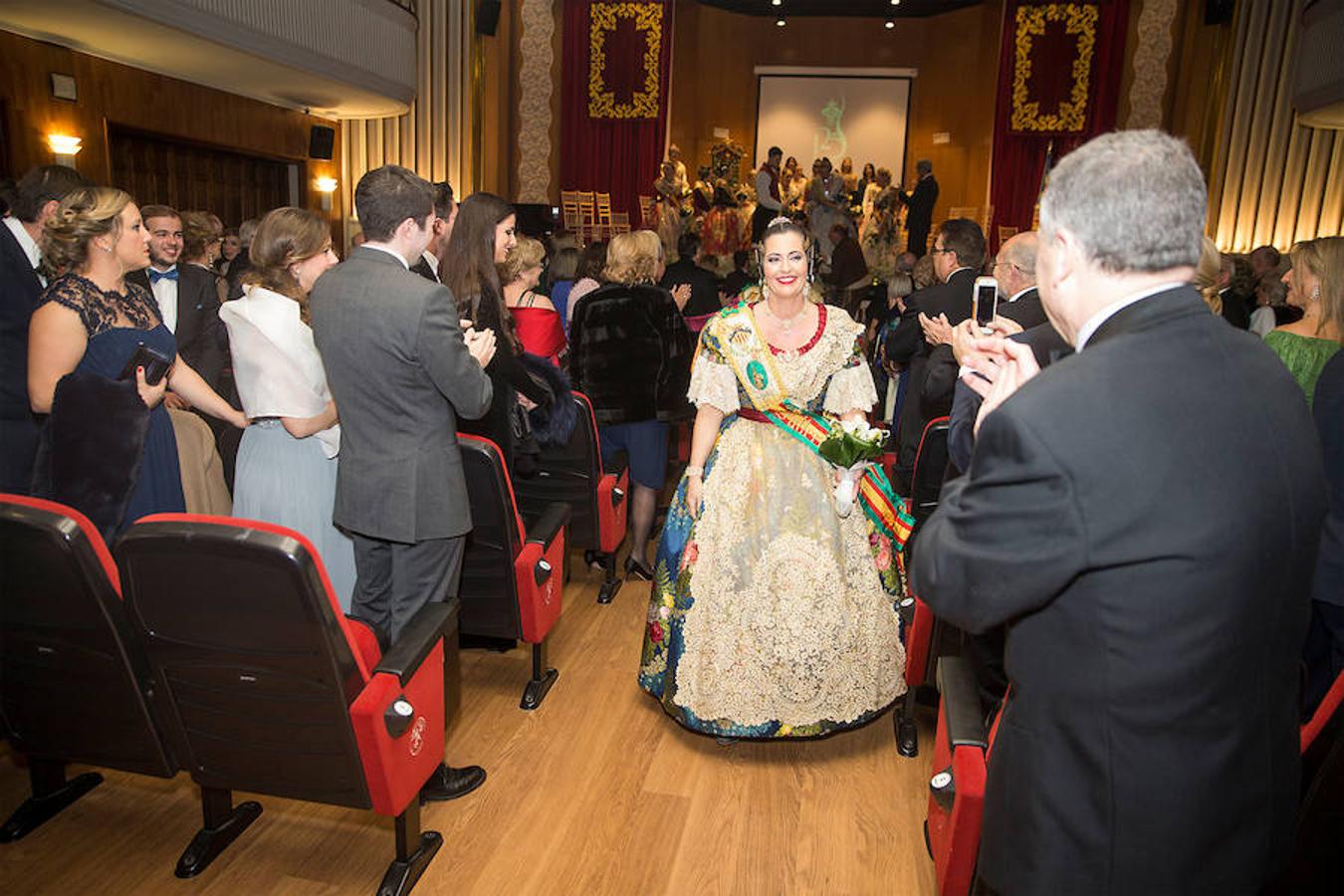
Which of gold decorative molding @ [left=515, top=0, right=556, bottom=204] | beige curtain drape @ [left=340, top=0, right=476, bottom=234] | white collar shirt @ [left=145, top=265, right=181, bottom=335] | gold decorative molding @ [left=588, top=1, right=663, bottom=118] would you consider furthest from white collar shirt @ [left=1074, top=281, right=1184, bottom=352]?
gold decorative molding @ [left=588, top=1, right=663, bottom=118]

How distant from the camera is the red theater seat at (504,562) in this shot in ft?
8.34

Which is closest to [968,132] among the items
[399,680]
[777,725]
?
[777,725]

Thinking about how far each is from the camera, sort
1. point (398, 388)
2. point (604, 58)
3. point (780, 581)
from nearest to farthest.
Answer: point (398, 388), point (780, 581), point (604, 58)

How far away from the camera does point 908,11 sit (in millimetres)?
13742

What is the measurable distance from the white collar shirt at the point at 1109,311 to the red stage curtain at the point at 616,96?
12.3 metres

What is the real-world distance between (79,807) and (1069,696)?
239 cm

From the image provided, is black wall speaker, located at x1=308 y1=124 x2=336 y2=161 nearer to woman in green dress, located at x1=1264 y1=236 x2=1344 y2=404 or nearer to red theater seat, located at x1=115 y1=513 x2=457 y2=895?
red theater seat, located at x1=115 y1=513 x2=457 y2=895

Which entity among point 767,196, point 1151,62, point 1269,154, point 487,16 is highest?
point 487,16

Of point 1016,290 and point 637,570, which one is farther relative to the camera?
point 637,570

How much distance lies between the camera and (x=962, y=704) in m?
1.71

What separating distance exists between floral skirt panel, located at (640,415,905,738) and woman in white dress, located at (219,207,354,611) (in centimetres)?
105

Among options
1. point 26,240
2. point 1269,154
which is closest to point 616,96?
point 1269,154

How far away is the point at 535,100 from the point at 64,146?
23.4ft

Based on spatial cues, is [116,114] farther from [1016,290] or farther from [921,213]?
Answer: [921,213]
